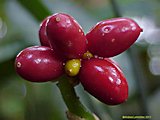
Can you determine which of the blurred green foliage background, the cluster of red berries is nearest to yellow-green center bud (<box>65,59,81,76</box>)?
the cluster of red berries

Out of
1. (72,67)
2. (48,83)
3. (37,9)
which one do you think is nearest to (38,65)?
(72,67)

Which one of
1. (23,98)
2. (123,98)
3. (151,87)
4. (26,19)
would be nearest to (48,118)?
(23,98)

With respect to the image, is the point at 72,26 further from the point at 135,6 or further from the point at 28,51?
the point at 135,6

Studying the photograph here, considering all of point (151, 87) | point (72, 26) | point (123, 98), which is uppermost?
point (72, 26)

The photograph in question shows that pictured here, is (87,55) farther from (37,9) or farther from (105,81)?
(37,9)

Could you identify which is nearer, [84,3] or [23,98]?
[23,98]

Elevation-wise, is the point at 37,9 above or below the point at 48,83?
above

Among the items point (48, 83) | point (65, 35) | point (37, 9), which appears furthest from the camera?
point (48, 83)
